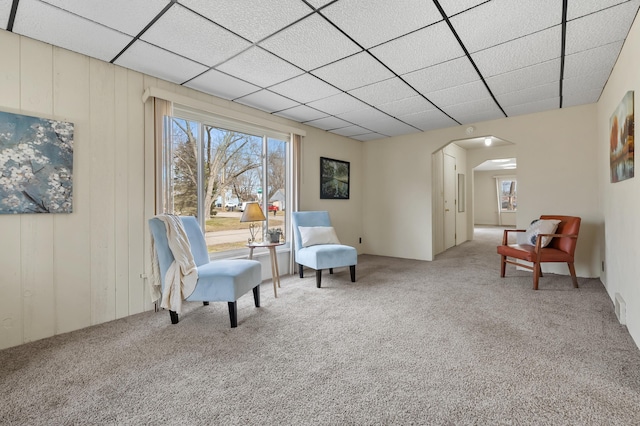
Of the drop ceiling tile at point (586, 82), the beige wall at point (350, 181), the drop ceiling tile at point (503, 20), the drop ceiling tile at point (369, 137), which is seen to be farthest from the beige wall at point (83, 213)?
the drop ceiling tile at point (586, 82)

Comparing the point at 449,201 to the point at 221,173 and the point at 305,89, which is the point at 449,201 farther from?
the point at 221,173

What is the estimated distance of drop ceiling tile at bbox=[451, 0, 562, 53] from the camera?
6.77 ft

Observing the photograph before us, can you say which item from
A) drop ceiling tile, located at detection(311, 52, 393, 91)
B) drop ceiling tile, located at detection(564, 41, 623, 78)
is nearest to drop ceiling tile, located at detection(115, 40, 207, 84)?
drop ceiling tile, located at detection(311, 52, 393, 91)

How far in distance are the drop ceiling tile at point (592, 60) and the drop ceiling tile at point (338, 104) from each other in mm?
2173

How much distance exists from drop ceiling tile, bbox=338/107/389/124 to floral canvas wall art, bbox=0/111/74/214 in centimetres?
331

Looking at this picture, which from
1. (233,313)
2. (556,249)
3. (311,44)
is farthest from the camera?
(556,249)

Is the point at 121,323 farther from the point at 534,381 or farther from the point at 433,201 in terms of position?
the point at 433,201

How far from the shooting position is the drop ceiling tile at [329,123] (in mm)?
4793

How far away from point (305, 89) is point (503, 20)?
79.6 inches

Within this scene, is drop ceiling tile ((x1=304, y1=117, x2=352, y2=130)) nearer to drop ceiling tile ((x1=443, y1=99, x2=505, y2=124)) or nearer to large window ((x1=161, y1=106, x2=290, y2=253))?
large window ((x1=161, y1=106, x2=290, y2=253))

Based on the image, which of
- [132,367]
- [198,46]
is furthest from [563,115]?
[132,367]

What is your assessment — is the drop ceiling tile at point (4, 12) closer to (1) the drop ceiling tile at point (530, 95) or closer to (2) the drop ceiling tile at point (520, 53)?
(2) the drop ceiling tile at point (520, 53)

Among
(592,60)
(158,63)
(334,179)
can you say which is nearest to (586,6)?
(592,60)

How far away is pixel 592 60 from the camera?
285cm
